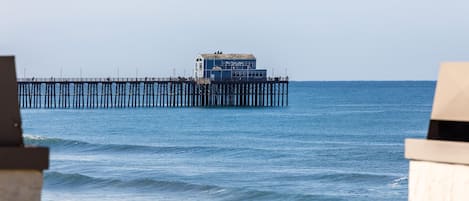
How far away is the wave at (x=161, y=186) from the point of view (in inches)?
1369

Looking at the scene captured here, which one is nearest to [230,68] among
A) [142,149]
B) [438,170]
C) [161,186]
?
[142,149]

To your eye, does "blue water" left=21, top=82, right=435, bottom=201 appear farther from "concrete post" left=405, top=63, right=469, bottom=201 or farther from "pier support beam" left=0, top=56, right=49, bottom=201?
"pier support beam" left=0, top=56, right=49, bottom=201

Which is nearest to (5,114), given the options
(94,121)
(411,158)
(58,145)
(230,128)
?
(411,158)

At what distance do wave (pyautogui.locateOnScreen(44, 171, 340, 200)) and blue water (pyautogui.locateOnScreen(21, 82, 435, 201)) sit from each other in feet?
0.10

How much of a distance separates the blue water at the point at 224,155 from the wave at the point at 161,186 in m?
0.03

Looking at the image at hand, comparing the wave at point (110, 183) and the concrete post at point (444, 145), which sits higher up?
the concrete post at point (444, 145)

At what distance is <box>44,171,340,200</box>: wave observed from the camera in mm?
34781

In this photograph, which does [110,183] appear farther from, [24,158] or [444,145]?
[24,158]

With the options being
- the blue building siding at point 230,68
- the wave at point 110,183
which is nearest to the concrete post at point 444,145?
the wave at point 110,183

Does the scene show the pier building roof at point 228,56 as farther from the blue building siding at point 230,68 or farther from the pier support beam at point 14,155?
the pier support beam at point 14,155

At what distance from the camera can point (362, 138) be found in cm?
6869

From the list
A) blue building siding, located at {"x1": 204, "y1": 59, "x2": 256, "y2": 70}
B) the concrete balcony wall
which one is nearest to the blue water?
blue building siding, located at {"x1": 204, "y1": 59, "x2": 256, "y2": 70}

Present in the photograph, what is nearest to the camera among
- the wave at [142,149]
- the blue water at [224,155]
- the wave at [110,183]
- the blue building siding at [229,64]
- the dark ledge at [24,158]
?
the dark ledge at [24,158]

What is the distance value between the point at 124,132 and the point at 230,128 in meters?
8.38
